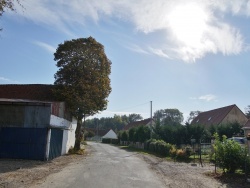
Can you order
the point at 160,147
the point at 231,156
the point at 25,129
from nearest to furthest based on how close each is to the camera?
the point at 231,156, the point at 25,129, the point at 160,147

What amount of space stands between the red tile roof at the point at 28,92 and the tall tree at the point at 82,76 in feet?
5.09

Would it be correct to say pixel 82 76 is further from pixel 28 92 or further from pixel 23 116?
pixel 23 116

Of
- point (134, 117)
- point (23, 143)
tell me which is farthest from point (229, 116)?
point (134, 117)

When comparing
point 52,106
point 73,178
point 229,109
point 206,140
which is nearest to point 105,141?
point 229,109

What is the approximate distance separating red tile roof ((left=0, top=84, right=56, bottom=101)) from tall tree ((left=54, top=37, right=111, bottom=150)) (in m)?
1.55

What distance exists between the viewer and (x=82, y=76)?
98.9ft

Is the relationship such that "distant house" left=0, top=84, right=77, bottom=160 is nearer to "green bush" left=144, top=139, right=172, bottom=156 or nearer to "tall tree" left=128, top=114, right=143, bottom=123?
"green bush" left=144, top=139, right=172, bottom=156

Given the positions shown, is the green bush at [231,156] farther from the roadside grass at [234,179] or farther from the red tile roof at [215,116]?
the red tile roof at [215,116]

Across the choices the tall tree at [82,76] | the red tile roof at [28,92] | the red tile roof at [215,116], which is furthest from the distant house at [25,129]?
the red tile roof at [215,116]

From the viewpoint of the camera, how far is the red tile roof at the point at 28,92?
1161 inches

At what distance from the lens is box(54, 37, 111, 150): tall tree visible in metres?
29.1

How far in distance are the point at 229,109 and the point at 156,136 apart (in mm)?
15846

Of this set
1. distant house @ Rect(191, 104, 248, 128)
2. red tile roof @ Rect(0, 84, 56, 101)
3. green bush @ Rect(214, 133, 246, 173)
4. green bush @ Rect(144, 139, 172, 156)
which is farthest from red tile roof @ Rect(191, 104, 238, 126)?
green bush @ Rect(214, 133, 246, 173)

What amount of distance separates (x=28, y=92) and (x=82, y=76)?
614cm
